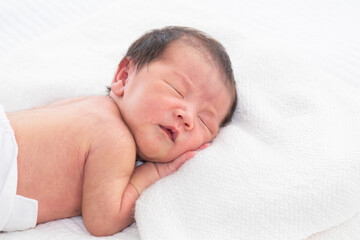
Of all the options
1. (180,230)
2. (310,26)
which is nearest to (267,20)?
(310,26)

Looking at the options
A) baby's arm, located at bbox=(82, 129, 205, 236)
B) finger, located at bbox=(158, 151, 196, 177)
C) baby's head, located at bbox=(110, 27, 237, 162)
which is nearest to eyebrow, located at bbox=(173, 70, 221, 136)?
baby's head, located at bbox=(110, 27, 237, 162)

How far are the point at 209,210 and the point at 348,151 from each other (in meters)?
0.39

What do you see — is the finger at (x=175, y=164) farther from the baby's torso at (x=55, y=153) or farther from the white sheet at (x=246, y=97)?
the baby's torso at (x=55, y=153)

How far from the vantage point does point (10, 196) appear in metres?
1.17

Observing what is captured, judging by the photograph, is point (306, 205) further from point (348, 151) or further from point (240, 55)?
point (240, 55)

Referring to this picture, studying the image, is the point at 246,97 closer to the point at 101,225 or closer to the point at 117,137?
the point at 117,137

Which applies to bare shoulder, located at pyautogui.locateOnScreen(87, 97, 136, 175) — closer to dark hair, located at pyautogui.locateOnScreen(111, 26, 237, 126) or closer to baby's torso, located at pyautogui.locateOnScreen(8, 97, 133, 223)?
baby's torso, located at pyautogui.locateOnScreen(8, 97, 133, 223)

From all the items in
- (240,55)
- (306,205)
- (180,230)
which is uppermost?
(240,55)

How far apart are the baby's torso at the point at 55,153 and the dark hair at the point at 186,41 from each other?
8.1 inches

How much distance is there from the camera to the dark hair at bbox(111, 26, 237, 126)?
1385 mm

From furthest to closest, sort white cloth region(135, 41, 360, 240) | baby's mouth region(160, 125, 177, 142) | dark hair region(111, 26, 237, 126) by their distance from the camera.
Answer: dark hair region(111, 26, 237, 126) → baby's mouth region(160, 125, 177, 142) → white cloth region(135, 41, 360, 240)

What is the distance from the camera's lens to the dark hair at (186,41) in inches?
54.5

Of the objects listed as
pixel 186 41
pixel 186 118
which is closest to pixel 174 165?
pixel 186 118

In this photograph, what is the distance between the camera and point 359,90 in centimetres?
159
